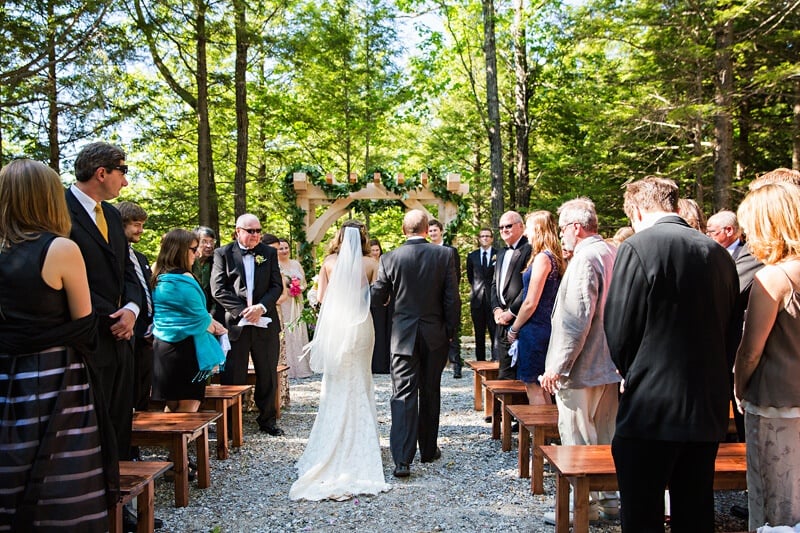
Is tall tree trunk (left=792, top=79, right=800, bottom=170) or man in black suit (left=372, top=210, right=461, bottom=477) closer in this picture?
man in black suit (left=372, top=210, right=461, bottom=477)

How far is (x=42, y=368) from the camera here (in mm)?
2510

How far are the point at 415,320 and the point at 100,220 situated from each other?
2556mm

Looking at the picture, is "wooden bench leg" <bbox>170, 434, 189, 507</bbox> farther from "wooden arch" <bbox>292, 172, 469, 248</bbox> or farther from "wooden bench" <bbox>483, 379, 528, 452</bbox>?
"wooden arch" <bbox>292, 172, 469, 248</bbox>

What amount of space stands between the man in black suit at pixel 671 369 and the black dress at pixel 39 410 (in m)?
2.27

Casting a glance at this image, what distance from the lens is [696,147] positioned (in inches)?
477

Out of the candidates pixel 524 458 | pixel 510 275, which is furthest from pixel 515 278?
pixel 524 458

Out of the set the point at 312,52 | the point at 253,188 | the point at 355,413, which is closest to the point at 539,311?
the point at 355,413

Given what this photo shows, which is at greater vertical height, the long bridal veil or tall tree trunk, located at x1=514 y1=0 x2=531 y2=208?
tall tree trunk, located at x1=514 y1=0 x2=531 y2=208

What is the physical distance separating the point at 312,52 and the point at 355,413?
1063 centimetres

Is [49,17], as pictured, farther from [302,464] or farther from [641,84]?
[641,84]

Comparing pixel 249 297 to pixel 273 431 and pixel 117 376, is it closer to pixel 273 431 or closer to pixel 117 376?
pixel 273 431

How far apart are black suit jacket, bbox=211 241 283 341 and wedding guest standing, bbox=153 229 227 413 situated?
3.74 ft

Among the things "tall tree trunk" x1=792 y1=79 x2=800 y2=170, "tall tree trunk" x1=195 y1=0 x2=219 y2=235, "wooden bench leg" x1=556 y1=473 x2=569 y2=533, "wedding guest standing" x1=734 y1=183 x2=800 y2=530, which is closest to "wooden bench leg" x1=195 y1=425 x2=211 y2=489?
"wooden bench leg" x1=556 y1=473 x2=569 y2=533

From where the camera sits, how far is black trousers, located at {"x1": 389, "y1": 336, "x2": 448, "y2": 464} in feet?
16.1
